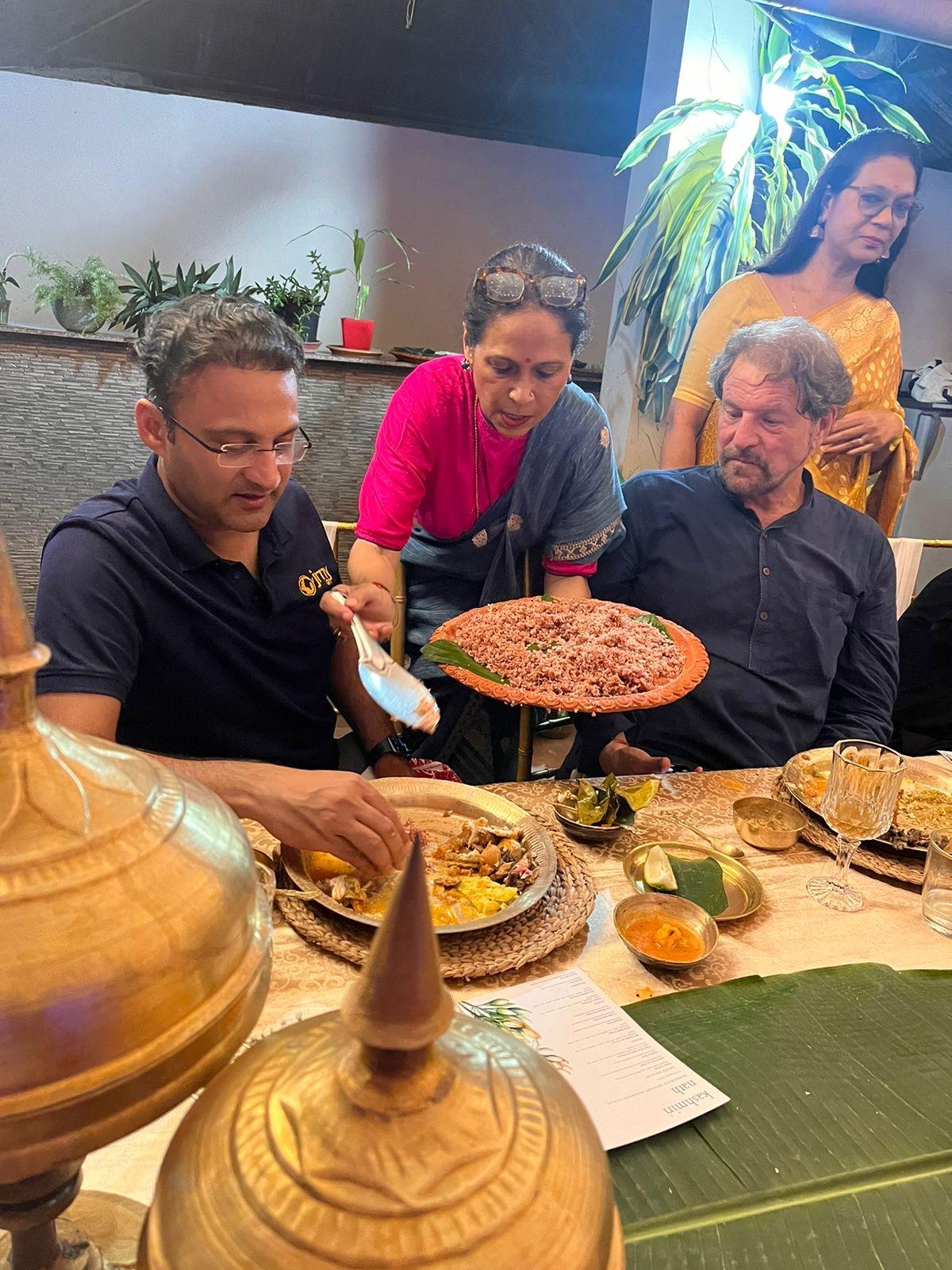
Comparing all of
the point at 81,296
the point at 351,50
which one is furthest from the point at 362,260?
the point at 81,296

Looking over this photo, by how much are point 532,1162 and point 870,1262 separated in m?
0.59

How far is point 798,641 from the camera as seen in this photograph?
2244 mm

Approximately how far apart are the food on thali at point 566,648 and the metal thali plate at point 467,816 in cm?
23

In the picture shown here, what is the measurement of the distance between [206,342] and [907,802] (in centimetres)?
154

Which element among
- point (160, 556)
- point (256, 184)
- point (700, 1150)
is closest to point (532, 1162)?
point (700, 1150)

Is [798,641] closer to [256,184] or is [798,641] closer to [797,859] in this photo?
[797,859]

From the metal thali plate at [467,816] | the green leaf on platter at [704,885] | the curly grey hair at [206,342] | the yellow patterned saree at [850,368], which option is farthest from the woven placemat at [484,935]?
the yellow patterned saree at [850,368]

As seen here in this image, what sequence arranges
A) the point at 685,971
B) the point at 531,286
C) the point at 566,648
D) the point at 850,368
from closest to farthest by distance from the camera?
the point at 685,971, the point at 566,648, the point at 531,286, the point at 850,368

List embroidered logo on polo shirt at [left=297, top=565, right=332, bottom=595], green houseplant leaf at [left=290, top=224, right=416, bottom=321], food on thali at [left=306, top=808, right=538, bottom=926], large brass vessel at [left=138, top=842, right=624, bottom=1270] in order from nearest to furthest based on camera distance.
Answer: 1. large brass vessel at [left=138, top=842, right=624, bottom=1270]
2. food on thali at [left=306, top=808, right=538, bottom=926]
3. embroidered logo on polo shirt at [left=297, top=565, right=332, bottom=595]
4. green houseplant leaf at [left=290, top=224, right=416, bottom=321]

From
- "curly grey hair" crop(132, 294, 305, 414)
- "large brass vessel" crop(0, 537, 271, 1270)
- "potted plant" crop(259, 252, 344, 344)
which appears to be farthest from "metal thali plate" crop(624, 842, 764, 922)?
"potted plant" crop(259, 252, 344, 344)

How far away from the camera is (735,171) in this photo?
2.88m

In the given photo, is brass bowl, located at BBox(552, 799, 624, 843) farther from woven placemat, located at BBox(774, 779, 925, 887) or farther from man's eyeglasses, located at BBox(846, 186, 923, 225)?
man's eyeglasses, located at BBox(846, 186, 923, 225)

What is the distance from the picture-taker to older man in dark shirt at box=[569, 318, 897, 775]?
220cm

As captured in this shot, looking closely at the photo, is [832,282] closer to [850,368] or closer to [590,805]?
[850,368]
